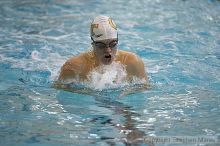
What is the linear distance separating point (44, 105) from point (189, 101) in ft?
5.98

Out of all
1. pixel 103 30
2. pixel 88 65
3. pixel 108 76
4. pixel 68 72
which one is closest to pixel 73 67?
pixel 68 72

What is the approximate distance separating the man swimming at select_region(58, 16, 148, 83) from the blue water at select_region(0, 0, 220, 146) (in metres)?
0.27

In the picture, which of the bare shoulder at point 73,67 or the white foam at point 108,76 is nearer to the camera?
the bare shoulder at point 73,67

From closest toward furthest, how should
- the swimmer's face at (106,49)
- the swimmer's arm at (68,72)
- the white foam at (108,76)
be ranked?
the swimmer's face at (106,49) → the swimmer's arm at (68,72) → the white foam at (108,76)

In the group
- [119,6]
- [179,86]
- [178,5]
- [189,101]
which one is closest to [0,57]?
[179,86]

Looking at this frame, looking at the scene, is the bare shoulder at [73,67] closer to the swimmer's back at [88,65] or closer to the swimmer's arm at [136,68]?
the swimmer's back at [88,65]

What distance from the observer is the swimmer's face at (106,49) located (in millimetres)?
6000

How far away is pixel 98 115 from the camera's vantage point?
18.0 feet

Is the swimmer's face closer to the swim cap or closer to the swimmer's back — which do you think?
→ the swim cap

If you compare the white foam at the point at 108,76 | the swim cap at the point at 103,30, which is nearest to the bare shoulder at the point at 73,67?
the white foam at the point at 108,76

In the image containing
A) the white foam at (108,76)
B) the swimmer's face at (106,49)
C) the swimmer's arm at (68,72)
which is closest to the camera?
the swimmer's face at (106,49)

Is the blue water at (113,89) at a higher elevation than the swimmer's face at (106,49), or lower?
lower

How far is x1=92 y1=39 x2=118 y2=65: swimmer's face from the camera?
6000 millimetres

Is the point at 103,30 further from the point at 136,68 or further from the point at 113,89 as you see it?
the point at 113,89
